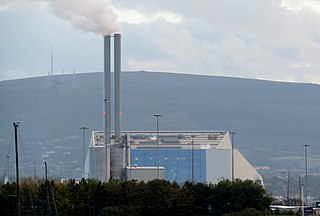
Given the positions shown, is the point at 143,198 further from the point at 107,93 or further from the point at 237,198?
the point at 107,93

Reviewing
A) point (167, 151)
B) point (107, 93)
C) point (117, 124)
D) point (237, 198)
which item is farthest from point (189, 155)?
point (237, 198)

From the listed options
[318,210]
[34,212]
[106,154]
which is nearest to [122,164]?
[106,154]

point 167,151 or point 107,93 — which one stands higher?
point 107,93

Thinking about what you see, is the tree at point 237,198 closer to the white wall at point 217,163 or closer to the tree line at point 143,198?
the tree line at point 143,198

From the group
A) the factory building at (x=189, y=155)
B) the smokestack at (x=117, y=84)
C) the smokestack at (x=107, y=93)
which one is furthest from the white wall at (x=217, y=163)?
the smokestack at (x=117, y=84)

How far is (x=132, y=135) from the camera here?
396 ft

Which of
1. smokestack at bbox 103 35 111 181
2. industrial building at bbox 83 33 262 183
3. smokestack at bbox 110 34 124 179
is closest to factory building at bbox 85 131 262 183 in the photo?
industrial building at bbox 83 33 262 183

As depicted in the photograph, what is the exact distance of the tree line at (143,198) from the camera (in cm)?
6569

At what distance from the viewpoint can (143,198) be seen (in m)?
66.8

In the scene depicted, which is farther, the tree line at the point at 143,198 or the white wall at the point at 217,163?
the white wall at the point at 217,163

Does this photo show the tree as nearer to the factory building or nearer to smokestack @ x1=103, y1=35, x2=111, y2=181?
smokestack @ x1=103, y1=35, x2=111, y2=181

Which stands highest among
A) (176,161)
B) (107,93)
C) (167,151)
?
(107,93)

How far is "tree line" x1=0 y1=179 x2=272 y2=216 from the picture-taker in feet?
216

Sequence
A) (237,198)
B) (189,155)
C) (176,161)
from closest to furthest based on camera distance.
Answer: (237,198), (189,155), (176,161)
